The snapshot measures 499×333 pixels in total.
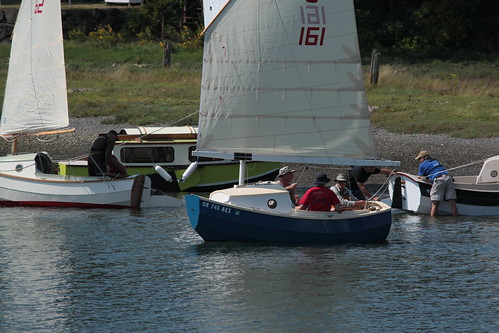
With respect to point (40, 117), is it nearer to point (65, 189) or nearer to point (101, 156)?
point (65, 189)

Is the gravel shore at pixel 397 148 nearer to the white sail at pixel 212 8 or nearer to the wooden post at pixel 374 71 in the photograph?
the wooden post at pixel 374 71

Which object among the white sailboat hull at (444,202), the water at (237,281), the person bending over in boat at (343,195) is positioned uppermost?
the person bending over in boat at (343,195)

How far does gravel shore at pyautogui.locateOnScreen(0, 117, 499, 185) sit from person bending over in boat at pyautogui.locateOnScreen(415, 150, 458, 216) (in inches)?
240

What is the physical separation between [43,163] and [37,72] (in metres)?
3.14

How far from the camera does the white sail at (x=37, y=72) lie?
108 ft

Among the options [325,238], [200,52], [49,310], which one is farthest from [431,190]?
[200,52]

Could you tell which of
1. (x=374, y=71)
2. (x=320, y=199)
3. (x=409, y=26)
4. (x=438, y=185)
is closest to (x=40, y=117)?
(x=320, y=199)

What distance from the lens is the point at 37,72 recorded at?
33.2m

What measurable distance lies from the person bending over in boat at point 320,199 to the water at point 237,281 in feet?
3.73

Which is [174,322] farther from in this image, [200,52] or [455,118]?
[200,52]

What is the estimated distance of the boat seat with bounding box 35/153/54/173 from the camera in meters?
32.4

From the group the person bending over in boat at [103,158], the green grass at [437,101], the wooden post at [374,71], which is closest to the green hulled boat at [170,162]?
the person bending over in boat at [103,158]

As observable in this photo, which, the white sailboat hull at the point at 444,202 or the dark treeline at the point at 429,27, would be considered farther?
the dark treeline at the point at 429,27

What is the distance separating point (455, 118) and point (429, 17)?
23.9 metres
